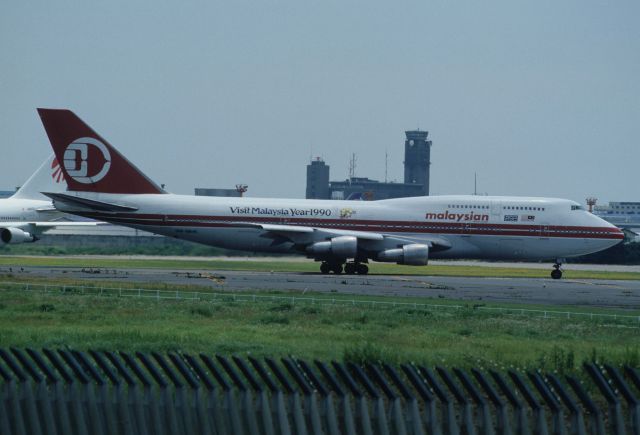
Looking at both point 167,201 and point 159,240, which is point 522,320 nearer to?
point 167,201

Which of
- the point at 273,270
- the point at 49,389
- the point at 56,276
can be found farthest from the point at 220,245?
the point at 49,389

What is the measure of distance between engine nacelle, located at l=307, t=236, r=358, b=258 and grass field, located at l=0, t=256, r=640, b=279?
14.0ft

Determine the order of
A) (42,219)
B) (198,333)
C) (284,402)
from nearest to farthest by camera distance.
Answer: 1. (284,402)
2. (198,333)
3. (42,219)

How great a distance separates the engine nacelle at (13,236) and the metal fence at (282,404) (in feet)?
199

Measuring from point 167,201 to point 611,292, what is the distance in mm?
24068

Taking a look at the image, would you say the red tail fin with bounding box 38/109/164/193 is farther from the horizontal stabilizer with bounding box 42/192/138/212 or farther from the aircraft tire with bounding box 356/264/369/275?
the aircraft tire with bounding box 356/264/369/275

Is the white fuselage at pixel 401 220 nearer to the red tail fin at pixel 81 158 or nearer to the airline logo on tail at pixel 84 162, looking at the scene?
the red tail fin at pixel 81 158

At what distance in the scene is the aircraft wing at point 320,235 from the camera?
56509 mm

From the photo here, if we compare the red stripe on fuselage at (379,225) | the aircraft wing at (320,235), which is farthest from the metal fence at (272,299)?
the red stripe on fuselage at (379,225)

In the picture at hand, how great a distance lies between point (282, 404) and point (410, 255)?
150 ft

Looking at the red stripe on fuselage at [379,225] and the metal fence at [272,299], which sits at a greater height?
the red stripe on fuselage at [379,225]

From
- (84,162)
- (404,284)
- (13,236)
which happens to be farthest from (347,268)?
(13,236)

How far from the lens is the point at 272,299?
36094 mm

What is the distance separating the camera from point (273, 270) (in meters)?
59.8
